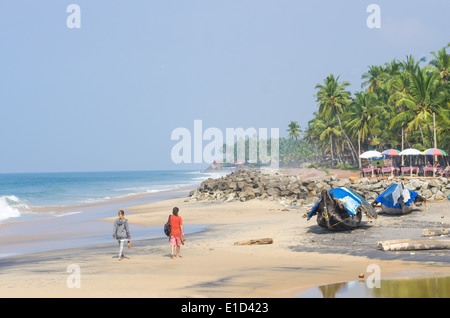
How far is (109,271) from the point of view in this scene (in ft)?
38.3

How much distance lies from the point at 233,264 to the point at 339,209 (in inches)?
224

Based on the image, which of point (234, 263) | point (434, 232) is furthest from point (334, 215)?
point (234, 263)

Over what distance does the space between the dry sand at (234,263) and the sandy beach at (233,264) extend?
2 cm

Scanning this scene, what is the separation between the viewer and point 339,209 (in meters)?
16.6

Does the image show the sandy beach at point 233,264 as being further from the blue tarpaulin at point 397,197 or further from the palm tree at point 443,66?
the palm tree at point 443,66

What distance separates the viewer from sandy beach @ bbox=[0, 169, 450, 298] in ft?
31.3

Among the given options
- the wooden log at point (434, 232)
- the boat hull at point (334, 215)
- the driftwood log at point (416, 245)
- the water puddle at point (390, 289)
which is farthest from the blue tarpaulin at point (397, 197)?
the water puddle at point (390, 289)

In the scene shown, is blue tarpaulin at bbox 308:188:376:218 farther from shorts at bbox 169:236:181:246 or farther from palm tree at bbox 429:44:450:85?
palm tree at bbox 429:44:450:85

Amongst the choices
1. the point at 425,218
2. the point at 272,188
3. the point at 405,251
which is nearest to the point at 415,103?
the point at 272,188

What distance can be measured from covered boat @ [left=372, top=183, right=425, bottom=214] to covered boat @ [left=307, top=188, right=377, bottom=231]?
10.9 feet

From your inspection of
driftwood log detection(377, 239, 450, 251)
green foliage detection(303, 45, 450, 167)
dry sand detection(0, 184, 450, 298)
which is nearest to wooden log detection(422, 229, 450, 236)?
dry sand detection(0, 184, 450, 298)

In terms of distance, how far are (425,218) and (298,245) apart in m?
6.89

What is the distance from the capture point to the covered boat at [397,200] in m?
19.7
